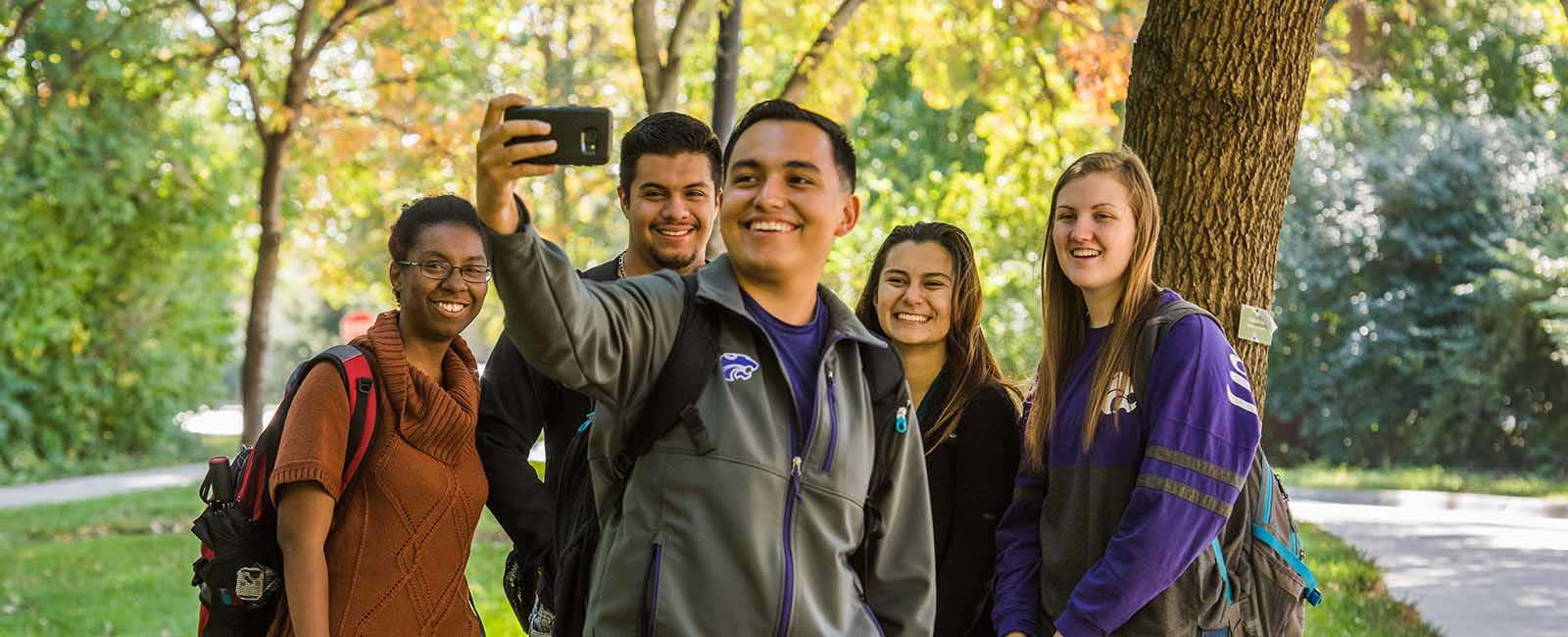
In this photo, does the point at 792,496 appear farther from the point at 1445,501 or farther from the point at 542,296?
the point at 1445,501

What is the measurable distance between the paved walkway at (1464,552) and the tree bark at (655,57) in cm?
467

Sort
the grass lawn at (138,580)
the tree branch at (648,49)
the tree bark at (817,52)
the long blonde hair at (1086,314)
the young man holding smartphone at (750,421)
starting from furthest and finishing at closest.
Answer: the tree bark at (817,52) < the tree branch at (648,49) < the grass lawn at (138,580) < the long blonde hair at (1086,314) < the young man holding smartphone at (750,421)

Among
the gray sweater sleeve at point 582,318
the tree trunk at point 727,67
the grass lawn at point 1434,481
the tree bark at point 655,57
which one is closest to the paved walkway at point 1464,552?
the grass lawn at point 1434,481

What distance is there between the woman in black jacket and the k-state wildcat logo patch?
1099 millimetres

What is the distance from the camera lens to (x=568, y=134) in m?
2.06

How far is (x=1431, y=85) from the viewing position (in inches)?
924

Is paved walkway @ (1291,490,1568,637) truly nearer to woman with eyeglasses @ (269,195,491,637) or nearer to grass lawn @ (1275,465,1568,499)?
grass lawn @ (1275,465,1568,499)

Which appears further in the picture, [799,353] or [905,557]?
[905,557]

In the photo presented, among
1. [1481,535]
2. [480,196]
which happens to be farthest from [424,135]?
[480,196]

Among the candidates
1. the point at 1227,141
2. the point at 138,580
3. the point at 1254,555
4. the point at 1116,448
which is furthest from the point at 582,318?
the point at 138,580

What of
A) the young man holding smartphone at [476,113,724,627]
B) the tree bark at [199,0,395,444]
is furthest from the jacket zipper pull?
the tree bark at [199,0,395,444]

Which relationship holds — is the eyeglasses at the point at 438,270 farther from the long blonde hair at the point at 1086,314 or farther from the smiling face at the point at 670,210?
the long blonde hair at the point at 1086,314

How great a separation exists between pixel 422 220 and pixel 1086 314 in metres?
1.56

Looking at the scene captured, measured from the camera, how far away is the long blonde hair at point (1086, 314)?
10.8 feet
